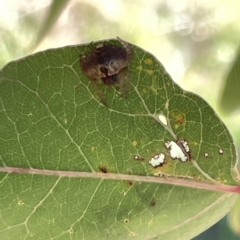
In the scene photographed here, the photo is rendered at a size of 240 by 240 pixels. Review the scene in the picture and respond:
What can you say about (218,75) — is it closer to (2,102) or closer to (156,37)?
(156,37)

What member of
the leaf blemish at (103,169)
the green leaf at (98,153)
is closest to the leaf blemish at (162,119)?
the green leaf at (98,153)

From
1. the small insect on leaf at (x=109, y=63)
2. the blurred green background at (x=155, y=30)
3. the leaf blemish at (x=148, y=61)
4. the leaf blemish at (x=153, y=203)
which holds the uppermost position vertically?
the blurred green background at (x=155, y=30)

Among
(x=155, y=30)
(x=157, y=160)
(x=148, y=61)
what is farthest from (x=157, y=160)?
(x=155, y=30)

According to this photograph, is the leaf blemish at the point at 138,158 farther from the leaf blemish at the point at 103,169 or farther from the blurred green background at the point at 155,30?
the blurred green background at the point at 155,30

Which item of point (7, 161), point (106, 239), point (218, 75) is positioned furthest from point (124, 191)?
point (218, 75)

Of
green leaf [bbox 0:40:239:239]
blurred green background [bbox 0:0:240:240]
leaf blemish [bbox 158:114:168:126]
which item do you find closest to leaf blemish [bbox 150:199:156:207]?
green leaf [bbox 0:40:239:239]

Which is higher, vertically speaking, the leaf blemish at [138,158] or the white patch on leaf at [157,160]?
the leaf blemish at [138,158]

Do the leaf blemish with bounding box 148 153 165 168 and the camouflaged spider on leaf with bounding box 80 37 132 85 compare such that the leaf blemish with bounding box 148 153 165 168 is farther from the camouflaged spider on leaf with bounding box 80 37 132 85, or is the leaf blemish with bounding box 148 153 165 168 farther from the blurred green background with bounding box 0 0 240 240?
the blurred green background with bounding box 0 0 240 240

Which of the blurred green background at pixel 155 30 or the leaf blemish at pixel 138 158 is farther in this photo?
the blurred green background at pixel 155 30
